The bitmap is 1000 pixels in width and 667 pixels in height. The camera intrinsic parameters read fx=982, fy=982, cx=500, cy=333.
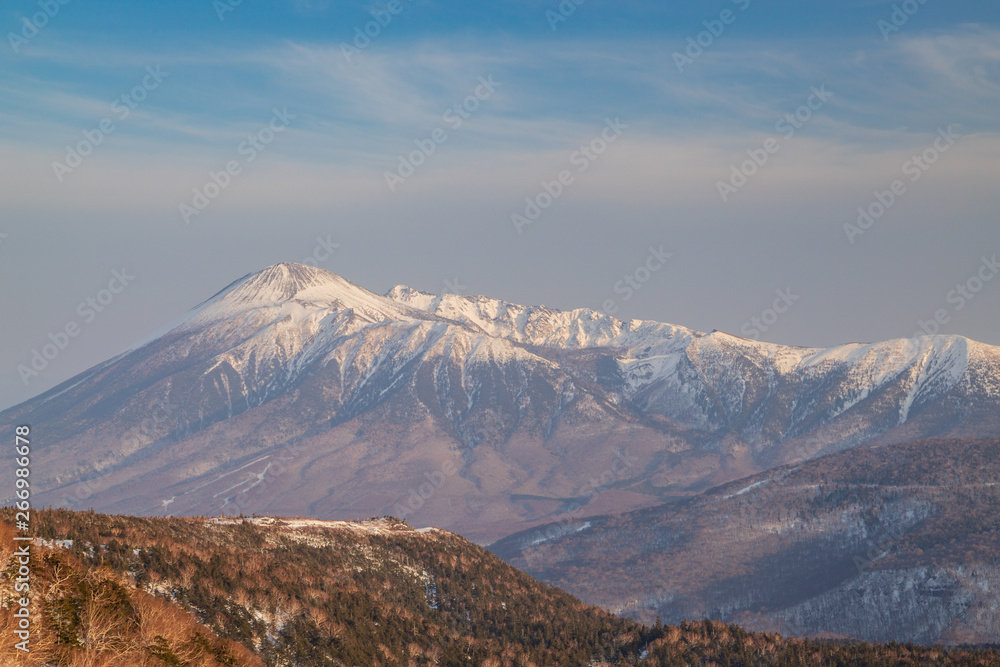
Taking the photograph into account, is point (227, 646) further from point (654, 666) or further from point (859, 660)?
point (859, 660)

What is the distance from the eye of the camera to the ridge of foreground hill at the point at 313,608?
36.0m

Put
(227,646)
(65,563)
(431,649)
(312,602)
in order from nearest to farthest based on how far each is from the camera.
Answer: (65,563)
(227,646)
(312,602)
(431,649)

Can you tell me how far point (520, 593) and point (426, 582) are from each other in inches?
419

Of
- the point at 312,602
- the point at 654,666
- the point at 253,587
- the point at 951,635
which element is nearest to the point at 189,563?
the point at 253,587

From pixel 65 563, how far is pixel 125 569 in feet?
59.9

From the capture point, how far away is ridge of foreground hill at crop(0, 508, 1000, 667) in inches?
1417

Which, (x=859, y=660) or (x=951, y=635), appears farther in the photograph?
(x=951, y=635)

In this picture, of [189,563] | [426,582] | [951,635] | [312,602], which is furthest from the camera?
[951,635]

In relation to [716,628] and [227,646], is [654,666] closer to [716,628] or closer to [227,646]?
[716,628]

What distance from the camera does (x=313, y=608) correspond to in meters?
65.0

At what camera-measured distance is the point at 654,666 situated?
263ft

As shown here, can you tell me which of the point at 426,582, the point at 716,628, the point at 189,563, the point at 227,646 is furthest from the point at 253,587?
the point at 716,628

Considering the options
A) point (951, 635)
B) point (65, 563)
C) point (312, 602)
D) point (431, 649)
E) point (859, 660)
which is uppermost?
point (65, 563)

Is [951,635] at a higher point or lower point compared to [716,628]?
lower
